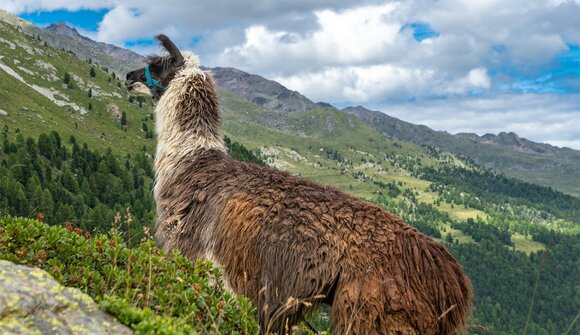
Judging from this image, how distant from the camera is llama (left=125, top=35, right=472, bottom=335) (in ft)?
19.5

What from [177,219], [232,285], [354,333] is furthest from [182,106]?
[354,333]

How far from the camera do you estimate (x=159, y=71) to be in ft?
38.8

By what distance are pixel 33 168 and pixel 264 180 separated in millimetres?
177183

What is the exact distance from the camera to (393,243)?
20.7ft

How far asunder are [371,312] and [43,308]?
3496 millimetres

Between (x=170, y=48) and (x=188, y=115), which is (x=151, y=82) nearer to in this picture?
(x=170, y=48)

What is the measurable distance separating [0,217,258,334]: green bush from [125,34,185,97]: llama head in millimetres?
6068

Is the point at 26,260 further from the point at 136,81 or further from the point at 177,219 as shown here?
the point at 136,81

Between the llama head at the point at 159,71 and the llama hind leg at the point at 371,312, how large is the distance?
24.3 ft

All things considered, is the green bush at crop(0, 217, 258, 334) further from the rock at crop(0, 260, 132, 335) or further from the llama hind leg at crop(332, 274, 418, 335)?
the llama hind leg at crop(332, 274, 418, 335)

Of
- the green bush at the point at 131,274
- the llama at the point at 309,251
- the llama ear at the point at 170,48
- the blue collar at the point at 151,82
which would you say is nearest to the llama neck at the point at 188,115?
the llama ear at the point at 170,48

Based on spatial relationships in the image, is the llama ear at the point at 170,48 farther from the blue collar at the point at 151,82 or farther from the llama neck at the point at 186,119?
the blue collar at the point at 151,82

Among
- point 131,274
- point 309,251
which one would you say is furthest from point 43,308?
point 309,251

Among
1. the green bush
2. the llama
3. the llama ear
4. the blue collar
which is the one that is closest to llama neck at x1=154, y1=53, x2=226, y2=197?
the llama ear
